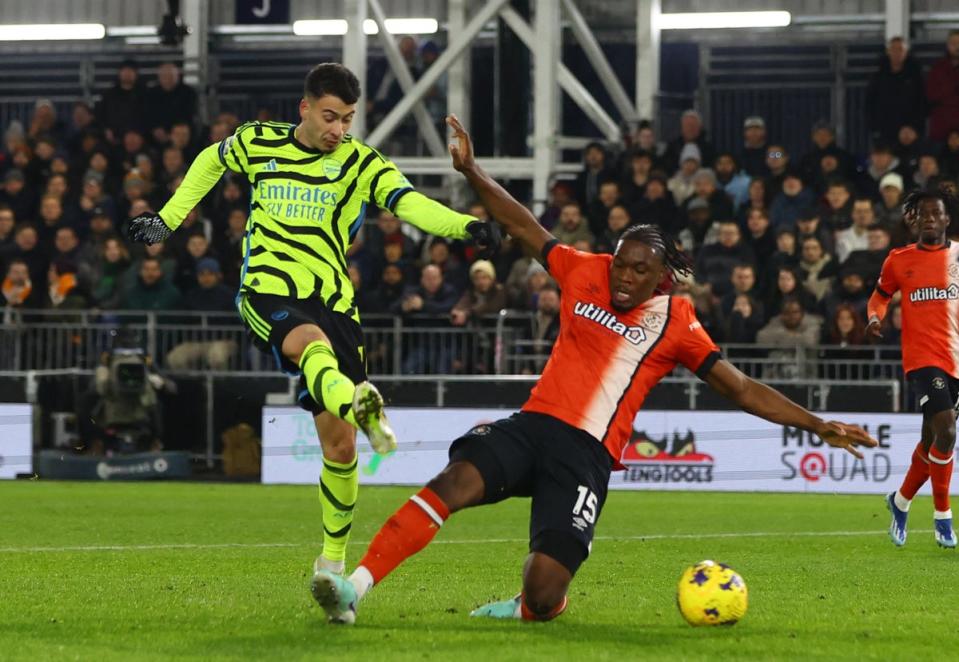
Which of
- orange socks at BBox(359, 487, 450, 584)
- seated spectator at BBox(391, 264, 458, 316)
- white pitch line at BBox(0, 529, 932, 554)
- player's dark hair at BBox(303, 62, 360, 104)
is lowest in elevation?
white pitch line at BBox(0, 529, 932, 554)

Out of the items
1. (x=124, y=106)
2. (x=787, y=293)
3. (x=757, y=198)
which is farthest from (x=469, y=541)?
(x=124, y=106)

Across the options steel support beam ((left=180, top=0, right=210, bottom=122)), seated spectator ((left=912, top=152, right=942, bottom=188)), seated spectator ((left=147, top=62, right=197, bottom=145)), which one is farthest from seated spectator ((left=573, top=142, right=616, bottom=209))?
steel support beam ((left=180, top=0, right=210, bottom=122))

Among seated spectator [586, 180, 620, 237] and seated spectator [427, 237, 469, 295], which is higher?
seated spectator [586, 180, 620, 237]

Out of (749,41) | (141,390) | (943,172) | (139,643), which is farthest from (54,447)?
(139,643)

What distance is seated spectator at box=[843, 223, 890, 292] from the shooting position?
20.2 m

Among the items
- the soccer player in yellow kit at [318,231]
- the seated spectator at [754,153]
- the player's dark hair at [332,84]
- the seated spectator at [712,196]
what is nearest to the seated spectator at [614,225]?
the seated spectator at [712,196]

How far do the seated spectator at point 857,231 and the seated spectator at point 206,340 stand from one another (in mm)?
7409

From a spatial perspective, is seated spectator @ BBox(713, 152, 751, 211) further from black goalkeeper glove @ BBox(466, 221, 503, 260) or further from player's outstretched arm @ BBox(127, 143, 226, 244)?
black goalkeeper glove @ BBox(466, 221, 503, 260)

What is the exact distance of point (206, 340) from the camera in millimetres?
22188

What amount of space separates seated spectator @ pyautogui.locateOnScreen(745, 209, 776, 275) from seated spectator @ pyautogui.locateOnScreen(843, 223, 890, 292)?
122cm

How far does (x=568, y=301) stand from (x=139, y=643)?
2.51 meters

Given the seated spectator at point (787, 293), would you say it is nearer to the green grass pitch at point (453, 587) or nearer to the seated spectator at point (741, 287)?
the seated spectator at point (741, 287)

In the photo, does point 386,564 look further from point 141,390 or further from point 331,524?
point 141,390

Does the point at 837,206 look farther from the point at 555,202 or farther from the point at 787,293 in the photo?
the point at 555,202
